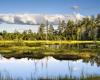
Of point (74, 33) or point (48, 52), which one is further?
point (74, 33)

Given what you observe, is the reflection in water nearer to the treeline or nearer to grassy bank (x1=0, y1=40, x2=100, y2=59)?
grassy bank (x1=0, y1=40, x2=100, y2=59)

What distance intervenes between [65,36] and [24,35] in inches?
685

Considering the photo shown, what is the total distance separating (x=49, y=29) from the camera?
154375 millimetres

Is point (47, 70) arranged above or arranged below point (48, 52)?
above

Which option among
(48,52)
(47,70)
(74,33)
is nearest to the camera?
(47,70)

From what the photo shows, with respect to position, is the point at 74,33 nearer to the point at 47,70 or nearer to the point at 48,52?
the point at 48,52

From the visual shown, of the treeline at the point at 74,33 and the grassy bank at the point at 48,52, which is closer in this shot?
the grassy bank at the point at 48,52

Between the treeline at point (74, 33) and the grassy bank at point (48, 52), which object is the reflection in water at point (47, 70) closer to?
the grassy bank at point (48, 52)

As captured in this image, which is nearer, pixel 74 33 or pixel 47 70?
pixel 47 70

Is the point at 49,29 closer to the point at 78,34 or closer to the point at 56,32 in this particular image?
the point at 56,32

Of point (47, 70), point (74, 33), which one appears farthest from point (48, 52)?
point (74, 33)

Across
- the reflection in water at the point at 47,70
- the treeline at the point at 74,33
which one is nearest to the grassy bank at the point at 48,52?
the reflection in water at the point at 47,70

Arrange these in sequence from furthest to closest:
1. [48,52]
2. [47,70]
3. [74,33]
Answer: [74,33] < [48,52] < [47,70]

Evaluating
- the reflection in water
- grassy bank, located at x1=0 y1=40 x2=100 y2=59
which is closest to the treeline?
grassy bank, located at x1=0 y1=40 x2=100 y2=59
